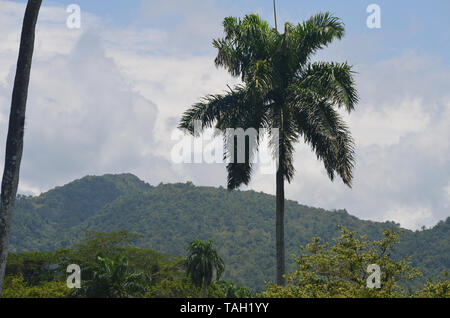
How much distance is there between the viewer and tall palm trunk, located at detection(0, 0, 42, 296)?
34.6 ft

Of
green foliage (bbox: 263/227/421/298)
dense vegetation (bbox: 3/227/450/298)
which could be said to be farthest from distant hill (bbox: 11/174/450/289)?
green foliage (bbox: 263/227/421/298)

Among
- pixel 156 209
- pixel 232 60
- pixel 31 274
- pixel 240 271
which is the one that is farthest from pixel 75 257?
pixel 156 209

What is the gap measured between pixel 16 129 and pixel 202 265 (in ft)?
151

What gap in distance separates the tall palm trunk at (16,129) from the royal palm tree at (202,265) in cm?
4560

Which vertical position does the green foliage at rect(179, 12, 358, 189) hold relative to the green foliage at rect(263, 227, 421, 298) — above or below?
above

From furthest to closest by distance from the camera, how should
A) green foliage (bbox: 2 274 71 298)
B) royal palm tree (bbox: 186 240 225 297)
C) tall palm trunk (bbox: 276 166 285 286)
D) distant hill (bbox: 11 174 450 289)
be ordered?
distant hill (bbox: 11 174 450 289), royal palm tree (bbox: 186 240 225 297), green foliage (bbox: 2 274 71 298), tall palm trunk (bbox: 276 166 285 286)

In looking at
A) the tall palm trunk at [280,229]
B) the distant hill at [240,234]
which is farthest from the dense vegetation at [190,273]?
the distant hill at [240,234]

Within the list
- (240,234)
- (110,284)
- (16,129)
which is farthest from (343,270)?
(240,234)

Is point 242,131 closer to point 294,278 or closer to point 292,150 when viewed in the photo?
point 292,150

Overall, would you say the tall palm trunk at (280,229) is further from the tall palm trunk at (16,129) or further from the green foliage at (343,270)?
the tall palm trunk at (16,129)

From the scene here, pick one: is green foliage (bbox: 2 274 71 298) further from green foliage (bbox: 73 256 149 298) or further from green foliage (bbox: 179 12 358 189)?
green foliage (bbox: 179 12 358 189)

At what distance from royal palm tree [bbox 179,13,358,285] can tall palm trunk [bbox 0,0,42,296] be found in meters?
8.82

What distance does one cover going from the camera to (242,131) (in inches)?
779

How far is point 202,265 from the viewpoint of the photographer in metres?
55.6
